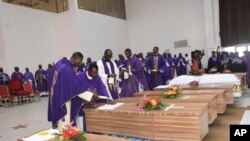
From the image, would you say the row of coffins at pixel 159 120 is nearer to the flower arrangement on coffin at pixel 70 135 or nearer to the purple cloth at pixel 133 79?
the flower arrangement on coffin at pixel 70 135

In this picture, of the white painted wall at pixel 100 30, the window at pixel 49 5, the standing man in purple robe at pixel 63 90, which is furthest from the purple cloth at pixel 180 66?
the standing man in purple robe at pixel 63 90

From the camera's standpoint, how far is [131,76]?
23.6 feet

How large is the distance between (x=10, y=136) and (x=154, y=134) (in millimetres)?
3227

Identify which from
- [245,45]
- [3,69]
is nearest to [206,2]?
[245,45]

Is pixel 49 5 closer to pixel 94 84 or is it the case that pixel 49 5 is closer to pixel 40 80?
pixel 40 80

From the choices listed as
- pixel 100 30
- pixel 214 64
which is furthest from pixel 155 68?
pixel 100 30

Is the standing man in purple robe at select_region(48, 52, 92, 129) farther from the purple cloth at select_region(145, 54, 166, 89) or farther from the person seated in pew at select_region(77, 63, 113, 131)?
the purple cloth at select_region(145, 54, 166, 89)

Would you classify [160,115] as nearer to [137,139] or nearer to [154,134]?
[154,134]

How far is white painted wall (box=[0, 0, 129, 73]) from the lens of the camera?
41.3 feet

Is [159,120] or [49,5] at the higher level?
[49,5]

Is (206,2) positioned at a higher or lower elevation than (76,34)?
higher

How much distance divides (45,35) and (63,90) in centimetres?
1108

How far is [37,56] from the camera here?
13922 mm

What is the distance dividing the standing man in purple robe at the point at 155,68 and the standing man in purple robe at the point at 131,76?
1493 mm
